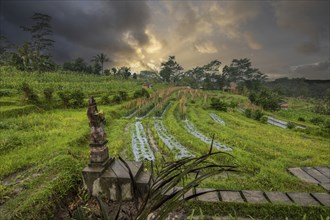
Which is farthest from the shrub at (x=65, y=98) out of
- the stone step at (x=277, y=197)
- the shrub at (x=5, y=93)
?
the stone step at (x=277, y=197)

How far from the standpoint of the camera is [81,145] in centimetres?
847

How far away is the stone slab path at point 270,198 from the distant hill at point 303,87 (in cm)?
6818

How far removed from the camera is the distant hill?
69.4m

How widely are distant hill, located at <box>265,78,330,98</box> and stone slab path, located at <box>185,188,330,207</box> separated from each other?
6818 centimetres

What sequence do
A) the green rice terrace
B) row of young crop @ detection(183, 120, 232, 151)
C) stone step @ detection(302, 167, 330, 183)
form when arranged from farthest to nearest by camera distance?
1. row of young crop @ detection(183, 120, 232, 151)
2. stone step @ detection(302, 167, 330, 183)
3. the green rice terrace

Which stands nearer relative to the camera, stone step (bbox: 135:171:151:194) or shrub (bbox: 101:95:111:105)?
stone step (bbox: 135:171:151:194)

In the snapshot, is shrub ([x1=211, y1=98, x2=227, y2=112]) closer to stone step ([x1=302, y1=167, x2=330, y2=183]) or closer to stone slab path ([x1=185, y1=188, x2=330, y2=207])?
stone step ([x1=302, y1=167, x2=330, y2=183])

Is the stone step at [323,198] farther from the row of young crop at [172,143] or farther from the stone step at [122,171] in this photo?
the row of young crop at [172,143]

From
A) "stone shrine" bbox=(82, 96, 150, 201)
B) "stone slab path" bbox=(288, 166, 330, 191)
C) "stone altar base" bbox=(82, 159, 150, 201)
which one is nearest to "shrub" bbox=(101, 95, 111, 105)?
"stone shrine" bbox=(82, 96, 150, 201)

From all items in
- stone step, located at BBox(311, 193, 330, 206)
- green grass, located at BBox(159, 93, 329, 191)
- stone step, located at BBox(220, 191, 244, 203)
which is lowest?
green grass, located at BBox(159, 93, 329, 191)

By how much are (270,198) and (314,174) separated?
3.25m

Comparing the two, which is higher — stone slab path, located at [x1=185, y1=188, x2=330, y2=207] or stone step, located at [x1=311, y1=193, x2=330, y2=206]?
stone step, located at [x1=311, y1=193, x2=330, y2=206]

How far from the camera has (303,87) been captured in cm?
7450

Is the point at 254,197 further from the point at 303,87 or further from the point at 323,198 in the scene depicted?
the point at 303,87
